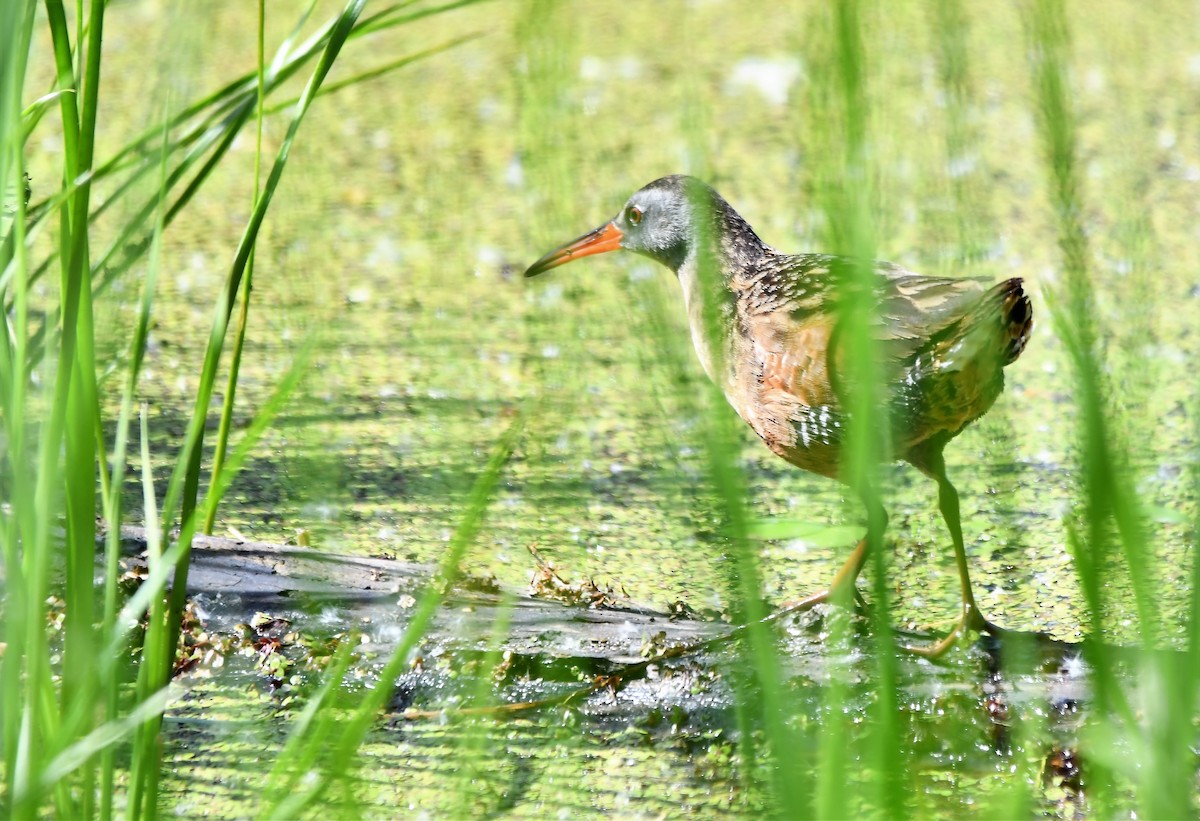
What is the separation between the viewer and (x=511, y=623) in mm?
1745

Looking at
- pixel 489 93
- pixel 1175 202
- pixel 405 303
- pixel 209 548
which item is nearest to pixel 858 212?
pixel 209 548

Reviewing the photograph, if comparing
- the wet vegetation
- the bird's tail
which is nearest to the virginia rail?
the bird's tail

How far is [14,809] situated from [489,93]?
3.54 metres

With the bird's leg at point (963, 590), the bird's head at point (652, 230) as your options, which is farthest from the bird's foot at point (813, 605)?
the bird's head at point (652, 230)

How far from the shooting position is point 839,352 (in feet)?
4.78

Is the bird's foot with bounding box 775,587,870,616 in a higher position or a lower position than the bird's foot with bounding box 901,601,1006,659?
higher

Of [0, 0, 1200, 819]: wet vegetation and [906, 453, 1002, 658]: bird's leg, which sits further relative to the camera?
[906, 453, 1002, 658]: bird's leg

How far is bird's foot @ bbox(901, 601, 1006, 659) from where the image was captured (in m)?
1.72

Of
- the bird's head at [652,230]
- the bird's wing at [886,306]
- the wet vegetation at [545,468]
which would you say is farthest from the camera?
the bird's head at [652,230]

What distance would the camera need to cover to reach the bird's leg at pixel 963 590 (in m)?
1.74

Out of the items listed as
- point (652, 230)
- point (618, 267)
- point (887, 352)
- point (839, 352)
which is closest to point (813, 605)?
point (887, 352)

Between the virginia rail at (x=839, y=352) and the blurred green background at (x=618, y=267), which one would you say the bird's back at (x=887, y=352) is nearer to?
the virginia rail at (x=839, y=352)

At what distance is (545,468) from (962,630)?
76cm

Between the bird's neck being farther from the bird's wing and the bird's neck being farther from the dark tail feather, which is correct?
the dark tail feather
